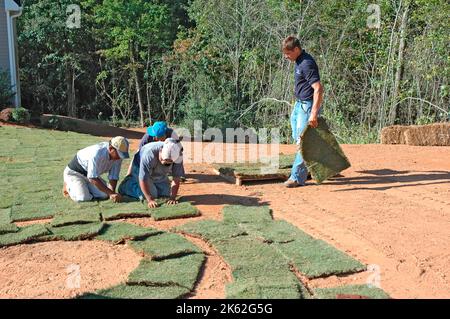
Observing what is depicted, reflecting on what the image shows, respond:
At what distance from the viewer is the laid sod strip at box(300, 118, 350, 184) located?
6812 mm

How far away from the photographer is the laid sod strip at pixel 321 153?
6812 mm

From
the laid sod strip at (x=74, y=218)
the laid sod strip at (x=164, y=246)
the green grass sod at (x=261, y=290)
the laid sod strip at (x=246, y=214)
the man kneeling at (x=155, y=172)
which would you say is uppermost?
the man kneeling at (x=155, y=172)

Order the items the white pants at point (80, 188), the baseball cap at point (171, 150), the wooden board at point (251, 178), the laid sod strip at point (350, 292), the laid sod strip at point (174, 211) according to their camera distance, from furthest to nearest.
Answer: the wooden board at point (251, 178) < the white pants at point (80, 188) < the baseball cap at point (171, 150) < the laid sod strip at point (174, 211) < the laid sod strip at point (350, 292)

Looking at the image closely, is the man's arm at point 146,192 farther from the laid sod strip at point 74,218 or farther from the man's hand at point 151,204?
the laid sod strip at point 74,218

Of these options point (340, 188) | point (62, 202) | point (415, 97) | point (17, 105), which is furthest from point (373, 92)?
point (17, 105)

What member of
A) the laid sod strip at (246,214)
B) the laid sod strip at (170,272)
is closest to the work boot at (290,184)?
the laid sod strip at (246,214)

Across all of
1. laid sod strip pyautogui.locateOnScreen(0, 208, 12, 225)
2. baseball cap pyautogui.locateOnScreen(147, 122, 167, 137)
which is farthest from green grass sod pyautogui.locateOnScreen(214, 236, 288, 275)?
laid sod strip pyautogui.locateOnScreen(0, 208, 12, 225)

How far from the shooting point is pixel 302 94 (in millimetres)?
6867

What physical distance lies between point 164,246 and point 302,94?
3.08 meters

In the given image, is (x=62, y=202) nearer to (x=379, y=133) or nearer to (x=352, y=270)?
(x=352, y=270)

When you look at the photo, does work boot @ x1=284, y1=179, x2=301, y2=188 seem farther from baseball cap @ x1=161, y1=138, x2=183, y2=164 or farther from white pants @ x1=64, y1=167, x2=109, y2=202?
white pants @ x1=64, y1=167, x2=109, y2=202

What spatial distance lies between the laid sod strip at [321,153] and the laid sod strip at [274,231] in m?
1.63

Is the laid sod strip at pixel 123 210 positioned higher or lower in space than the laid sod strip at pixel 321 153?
lower

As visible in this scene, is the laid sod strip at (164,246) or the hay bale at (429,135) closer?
the laid sod strip at (164,246)
